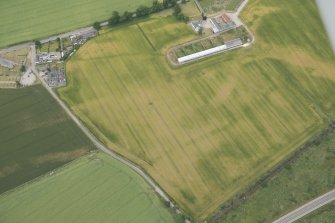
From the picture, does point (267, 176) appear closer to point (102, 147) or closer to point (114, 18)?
point (102, 147)

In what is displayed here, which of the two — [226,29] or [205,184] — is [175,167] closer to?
[205,184]

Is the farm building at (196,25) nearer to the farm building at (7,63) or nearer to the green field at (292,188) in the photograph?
the green field at (292,188)

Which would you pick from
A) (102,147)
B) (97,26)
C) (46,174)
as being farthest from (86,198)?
(97,26)

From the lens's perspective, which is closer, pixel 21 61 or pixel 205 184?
pixel 205 184

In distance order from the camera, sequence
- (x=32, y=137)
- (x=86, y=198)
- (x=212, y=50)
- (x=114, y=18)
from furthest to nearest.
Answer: (x=114, y=18) → (x=212, y=50) → (x=32, y=137) → (x=86, y=198)

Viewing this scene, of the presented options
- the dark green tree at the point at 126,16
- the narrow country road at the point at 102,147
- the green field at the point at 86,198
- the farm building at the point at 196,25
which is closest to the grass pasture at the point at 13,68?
the narrow country road at the point at 102,147

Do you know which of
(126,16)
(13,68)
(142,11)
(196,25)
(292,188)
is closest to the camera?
(292,188)

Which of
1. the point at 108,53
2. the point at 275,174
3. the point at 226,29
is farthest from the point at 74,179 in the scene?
the point at 226,29
